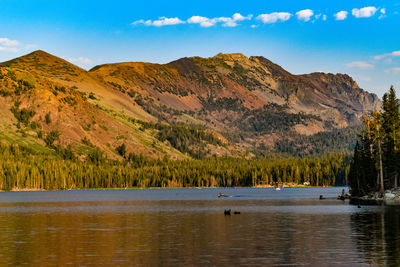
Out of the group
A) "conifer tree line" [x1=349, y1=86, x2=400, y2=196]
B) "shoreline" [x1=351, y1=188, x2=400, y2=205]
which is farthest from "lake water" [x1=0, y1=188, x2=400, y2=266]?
"conifer tree line" [x1=349, y1=86, x2=400, y2=196]

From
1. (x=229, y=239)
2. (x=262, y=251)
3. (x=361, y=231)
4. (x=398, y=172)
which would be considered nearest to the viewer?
(x=262, y=251)

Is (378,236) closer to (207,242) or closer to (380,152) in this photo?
(207,242)

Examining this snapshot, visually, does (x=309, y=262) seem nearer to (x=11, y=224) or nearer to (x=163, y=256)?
(x=163, y=256)

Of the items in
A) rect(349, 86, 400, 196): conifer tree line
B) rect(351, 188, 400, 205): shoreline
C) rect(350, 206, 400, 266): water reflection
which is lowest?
rect(350, 206, 400, 266): water reflection

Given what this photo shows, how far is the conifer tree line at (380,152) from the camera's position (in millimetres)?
157900

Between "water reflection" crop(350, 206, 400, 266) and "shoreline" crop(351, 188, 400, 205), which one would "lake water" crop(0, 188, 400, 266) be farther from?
"shoreline" crop(351, 188, 400, 205)

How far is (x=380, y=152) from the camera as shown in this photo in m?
154

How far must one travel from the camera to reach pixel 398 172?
513 ft

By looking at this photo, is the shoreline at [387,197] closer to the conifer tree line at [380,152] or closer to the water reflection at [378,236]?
the conifer tree line at [380,152]

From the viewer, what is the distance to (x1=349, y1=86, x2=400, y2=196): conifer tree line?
15790 cm

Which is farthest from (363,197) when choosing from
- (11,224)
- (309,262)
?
(309,262)

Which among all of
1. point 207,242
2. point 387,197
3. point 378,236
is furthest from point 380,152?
point 207,242

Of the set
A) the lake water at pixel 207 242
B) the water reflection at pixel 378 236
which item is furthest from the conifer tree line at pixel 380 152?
the lake water at pixel 207 242

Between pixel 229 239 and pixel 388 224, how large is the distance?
1187 inches
